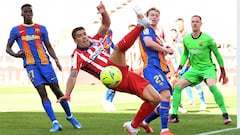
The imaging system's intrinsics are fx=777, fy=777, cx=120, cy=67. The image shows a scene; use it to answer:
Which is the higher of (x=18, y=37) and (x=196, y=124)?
(x=18, y=37)

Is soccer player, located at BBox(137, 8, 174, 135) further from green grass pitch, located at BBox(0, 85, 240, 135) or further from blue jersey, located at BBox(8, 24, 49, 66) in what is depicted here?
blue jersey, located at BBox(8, 24, 49, 66)

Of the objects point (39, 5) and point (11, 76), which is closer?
point (11, 76)

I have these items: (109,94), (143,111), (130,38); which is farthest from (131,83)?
(109,94)

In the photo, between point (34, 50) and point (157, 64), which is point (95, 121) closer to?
point (34, 50)

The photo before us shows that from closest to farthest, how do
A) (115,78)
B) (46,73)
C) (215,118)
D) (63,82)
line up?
(115,78) < (46,73) < (215,118) < (63,82)

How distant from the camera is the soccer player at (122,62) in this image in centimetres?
934

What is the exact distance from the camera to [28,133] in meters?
11.5

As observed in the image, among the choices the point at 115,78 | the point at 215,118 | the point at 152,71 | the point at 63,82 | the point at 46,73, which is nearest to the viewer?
the point at 115,78

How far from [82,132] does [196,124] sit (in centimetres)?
243

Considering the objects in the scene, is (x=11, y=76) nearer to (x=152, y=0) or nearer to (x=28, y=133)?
(x=152, y=0)

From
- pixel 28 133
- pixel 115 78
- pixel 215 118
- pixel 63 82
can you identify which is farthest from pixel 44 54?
pixel 63 82

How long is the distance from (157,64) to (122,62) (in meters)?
1.40

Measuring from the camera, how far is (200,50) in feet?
43.3

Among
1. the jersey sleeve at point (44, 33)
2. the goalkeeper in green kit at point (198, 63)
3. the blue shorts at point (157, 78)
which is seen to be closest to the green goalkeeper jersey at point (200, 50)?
the goalkeeper in green kit at point (198, 63)
